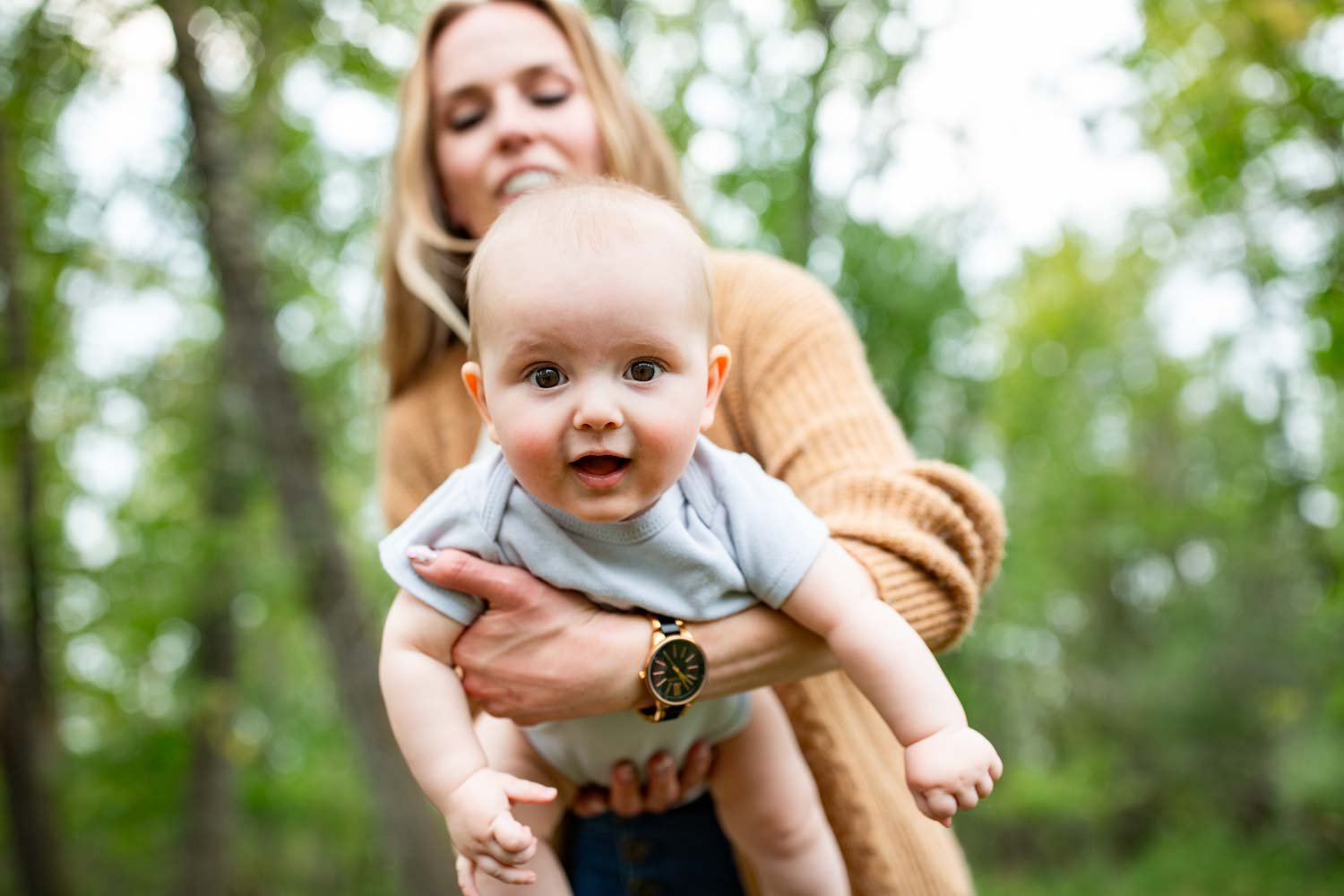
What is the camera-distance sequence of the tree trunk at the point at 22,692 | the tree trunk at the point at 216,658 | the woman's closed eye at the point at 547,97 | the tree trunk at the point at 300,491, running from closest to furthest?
the woman's closed eye at the point at 547,97 < the tree trunk at the point at 300,491 < the tree trunk at the point at 22,692 < the tree trunk at the point at 216,658

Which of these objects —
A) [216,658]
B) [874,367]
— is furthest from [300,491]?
[216,658]

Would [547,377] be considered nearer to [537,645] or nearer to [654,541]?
[654,541]

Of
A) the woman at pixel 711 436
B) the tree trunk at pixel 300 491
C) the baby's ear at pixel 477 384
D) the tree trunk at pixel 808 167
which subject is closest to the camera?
the baby's ear at pixel 477 384

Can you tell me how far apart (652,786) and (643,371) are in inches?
30.9

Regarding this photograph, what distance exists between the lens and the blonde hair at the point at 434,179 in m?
2.40

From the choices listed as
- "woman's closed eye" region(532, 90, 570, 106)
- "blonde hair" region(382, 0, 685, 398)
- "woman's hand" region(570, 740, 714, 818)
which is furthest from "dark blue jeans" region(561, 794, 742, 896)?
"woman's closed eye" region(532, 90, 570, 106)

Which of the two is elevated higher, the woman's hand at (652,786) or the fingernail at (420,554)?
the fingernail at (420,554)

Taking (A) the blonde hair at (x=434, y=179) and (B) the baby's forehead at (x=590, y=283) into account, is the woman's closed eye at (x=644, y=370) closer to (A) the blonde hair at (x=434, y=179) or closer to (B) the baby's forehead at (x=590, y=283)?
(B) the baby's forehead at (x=590, y=283)

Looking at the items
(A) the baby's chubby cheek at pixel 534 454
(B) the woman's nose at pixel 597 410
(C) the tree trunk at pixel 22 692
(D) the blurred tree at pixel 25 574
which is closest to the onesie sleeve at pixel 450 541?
(A) the baby's chubby cheek at pixel 534 454

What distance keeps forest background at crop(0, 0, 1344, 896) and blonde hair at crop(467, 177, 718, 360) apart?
1.26m

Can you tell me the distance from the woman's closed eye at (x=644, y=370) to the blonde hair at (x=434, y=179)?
93 centimetres

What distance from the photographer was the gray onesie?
1.64 metres

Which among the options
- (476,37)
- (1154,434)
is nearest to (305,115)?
(476,37)

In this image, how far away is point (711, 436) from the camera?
2.25m
